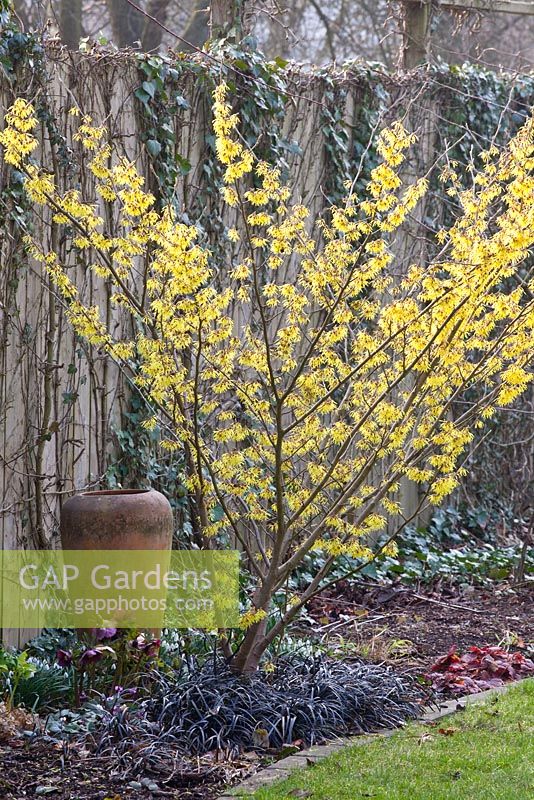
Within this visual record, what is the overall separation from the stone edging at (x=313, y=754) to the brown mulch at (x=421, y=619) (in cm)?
45

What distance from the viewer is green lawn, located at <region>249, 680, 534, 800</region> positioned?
3.33 meters

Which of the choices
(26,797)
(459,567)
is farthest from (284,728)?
(459,567)

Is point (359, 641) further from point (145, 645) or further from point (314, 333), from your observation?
point (314, 333)

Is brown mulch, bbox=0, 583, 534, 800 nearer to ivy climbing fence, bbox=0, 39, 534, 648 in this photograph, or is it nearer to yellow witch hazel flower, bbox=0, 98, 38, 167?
ivy climbing fence, bbox=0, 39, 534, 648

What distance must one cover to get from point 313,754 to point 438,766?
452 millimetres

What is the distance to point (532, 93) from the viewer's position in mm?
8273

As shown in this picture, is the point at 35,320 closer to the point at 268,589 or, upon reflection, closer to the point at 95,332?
the point at 95,332

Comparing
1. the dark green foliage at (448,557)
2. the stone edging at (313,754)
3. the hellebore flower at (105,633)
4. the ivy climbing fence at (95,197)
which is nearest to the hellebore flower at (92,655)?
the hellebore flower at (105,633)

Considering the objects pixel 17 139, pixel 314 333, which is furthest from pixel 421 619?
pixel 17 139

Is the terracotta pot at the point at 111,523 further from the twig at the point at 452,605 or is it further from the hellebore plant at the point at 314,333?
the twig at the point at 452,605

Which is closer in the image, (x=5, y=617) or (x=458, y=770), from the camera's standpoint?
(x=458, y=770)

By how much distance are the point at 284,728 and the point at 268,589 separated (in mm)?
580

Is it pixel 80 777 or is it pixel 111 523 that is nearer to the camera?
pixel 80 777

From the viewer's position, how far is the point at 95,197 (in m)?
5.53
